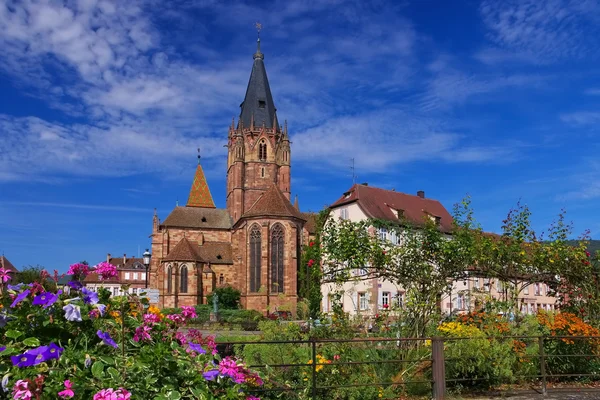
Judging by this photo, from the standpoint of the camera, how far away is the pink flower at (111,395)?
3.55 meters

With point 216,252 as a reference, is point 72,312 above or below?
below

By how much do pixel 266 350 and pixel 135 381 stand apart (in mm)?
6299

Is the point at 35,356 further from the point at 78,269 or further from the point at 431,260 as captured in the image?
the point at 431,260

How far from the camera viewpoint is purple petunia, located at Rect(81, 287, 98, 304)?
438cm

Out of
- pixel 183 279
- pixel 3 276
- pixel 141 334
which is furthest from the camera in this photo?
pixel 183 279

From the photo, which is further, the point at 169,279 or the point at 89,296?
the point at 169,279

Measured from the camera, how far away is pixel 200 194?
7631cm

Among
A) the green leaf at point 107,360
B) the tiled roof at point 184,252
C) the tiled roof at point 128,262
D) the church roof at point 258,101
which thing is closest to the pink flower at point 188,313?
the green leaf at point 107,360

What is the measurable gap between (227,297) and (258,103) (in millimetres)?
25922

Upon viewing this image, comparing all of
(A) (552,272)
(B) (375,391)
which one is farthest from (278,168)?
(B) (375,391)

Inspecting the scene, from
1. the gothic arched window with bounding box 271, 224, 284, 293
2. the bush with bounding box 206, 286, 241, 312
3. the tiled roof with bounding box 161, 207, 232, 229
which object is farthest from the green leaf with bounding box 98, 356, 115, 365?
the tiled roof with bounding box 161, 207, 232, 229

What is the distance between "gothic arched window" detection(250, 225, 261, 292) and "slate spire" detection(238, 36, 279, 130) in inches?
649

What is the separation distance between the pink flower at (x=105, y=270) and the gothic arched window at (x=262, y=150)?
213 ft

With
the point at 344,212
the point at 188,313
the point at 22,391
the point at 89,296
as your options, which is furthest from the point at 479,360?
the point at 344,212
